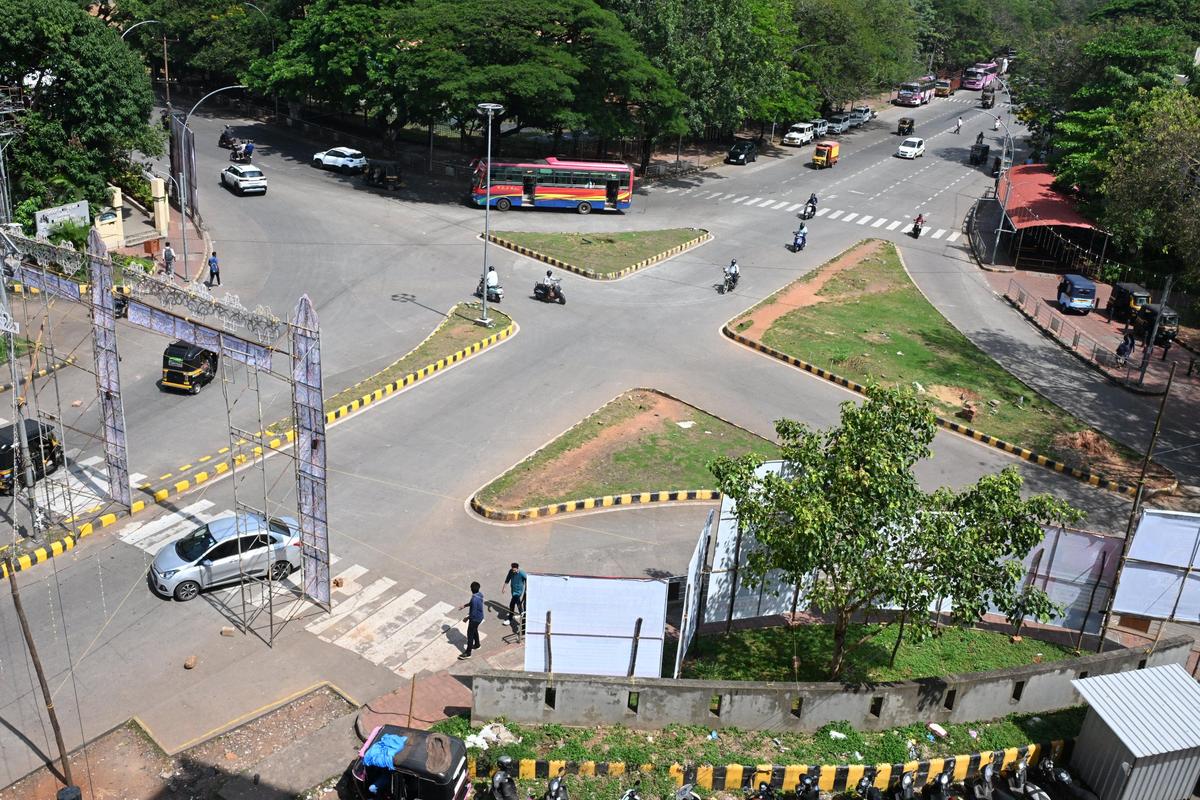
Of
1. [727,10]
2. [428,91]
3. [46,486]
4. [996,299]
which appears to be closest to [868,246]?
[996,299]

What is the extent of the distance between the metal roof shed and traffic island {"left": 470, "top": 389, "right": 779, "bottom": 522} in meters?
11.7

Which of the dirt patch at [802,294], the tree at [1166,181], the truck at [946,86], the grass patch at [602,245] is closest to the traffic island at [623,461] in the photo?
the dirt patch at [802,294]

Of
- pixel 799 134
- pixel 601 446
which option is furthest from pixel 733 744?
pixel 799 134

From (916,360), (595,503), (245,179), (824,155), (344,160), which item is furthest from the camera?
(824,155)

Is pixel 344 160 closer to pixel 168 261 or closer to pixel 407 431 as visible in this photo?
pixel 168 261

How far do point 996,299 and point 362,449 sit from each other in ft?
107

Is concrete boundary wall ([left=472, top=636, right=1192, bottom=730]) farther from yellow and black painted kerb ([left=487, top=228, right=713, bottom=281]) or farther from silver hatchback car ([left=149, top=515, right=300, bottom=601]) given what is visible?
yellow and black painted kerb ([left=487, top=228, right=713, bottom=281])

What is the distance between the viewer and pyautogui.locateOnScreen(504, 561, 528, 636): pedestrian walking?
73.5ft

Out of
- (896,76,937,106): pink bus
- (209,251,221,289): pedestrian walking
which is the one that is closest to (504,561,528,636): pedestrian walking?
(209,251,221,289): pedestrian walking

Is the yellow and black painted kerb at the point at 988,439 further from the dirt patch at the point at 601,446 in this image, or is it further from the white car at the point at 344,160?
the white car at the point at 344,160

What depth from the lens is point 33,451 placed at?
27609 millimetres

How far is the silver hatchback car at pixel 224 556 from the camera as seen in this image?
22.9m

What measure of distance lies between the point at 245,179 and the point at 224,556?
119ft

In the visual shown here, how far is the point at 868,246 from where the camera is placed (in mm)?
54719
